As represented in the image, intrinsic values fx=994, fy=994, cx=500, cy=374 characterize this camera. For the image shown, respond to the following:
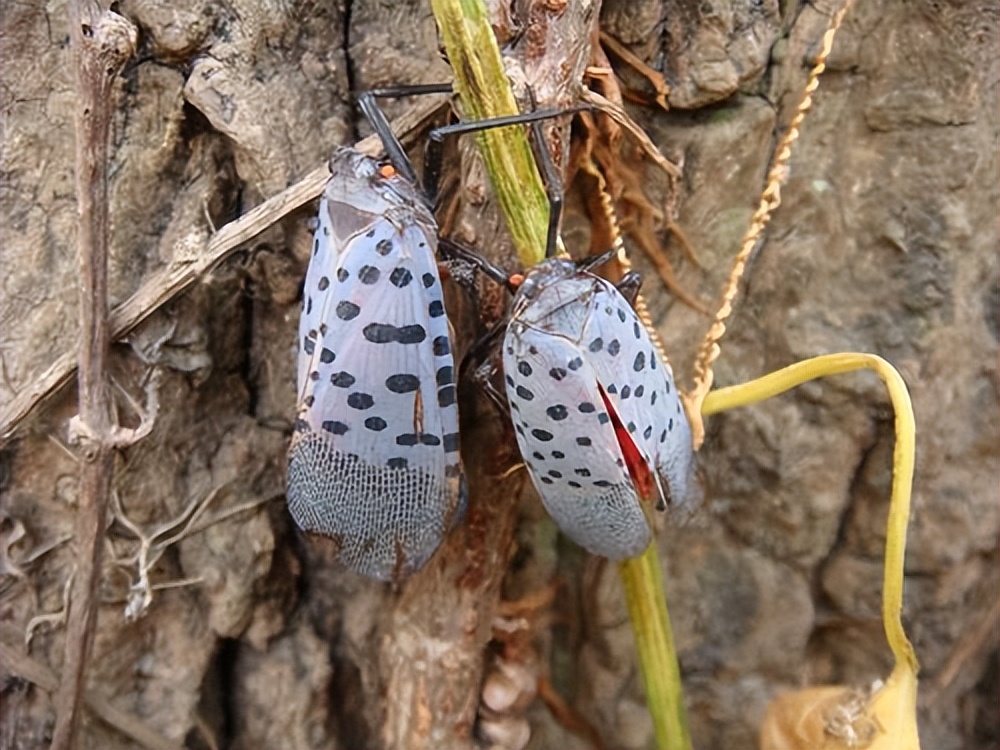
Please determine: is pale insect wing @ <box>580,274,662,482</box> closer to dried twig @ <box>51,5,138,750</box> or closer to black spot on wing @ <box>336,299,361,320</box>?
black spot on wing @ <box>336,299,361,320</box>

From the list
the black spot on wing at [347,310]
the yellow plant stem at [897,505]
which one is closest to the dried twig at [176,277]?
the black spot on wing at [347,310]

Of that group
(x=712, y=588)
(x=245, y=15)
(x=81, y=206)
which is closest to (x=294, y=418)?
(x=81, y=206)

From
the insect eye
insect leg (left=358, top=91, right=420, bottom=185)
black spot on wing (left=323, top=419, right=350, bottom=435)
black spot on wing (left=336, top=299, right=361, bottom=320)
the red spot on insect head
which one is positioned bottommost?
the red spot on insect head

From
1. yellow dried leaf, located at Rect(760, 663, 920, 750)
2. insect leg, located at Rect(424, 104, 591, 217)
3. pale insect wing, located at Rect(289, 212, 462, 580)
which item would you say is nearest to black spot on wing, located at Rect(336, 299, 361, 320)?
pale insect wing, located at Rect(289, 212, 462, 580)

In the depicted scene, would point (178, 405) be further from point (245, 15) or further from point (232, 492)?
point (245, 15)

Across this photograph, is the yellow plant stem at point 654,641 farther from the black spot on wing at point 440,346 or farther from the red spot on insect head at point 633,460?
the black spot on wing at point 440,346

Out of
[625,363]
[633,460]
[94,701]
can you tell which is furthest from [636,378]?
[94,701]
